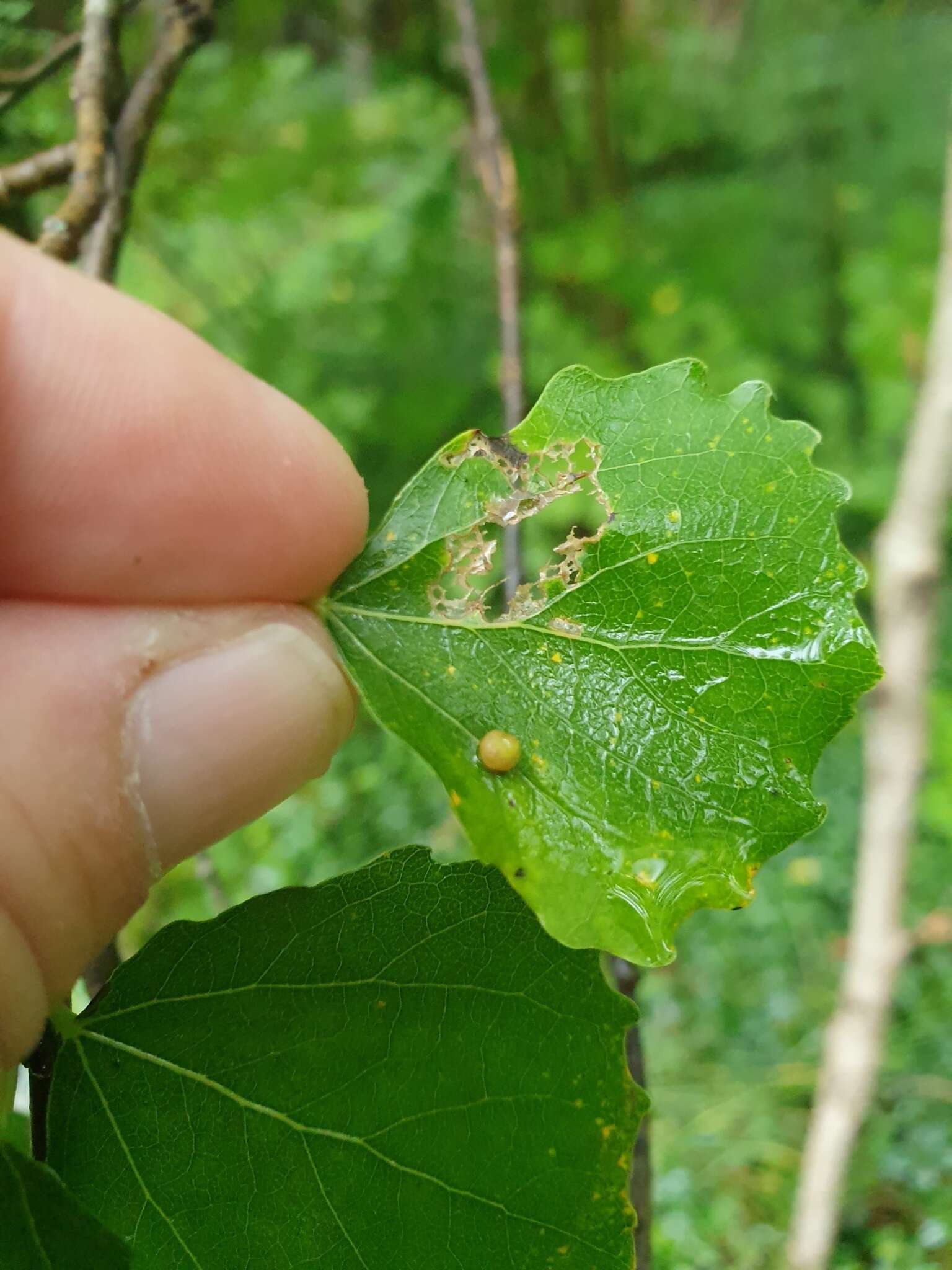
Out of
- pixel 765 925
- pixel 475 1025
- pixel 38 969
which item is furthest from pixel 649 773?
pixel 765 925

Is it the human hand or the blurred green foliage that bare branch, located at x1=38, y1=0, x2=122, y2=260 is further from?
the blurred green foliage

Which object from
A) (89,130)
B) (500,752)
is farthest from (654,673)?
(89,130)

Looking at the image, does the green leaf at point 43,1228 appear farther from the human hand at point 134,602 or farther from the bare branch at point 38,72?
the bare branch at point 38,72

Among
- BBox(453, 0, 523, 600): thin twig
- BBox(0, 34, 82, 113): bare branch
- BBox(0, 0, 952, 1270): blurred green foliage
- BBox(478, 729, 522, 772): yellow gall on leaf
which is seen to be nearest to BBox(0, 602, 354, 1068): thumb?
BBox(478, 729, 522, 772): yellow gall on leaf

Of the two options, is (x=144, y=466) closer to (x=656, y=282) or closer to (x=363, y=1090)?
(x=363, y=1090)

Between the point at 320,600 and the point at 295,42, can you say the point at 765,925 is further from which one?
the point at 295,42

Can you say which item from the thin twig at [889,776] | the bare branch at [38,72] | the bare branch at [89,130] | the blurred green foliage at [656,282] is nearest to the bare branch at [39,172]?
the bare branch at [89,130]
